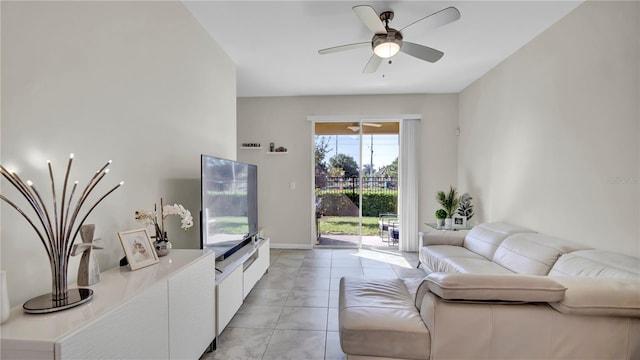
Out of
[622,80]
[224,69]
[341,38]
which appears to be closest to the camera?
[622,80]

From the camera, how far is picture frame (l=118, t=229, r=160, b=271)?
4.91 ft

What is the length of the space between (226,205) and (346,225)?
294cm

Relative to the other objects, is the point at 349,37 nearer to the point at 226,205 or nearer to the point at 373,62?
the point at 373,62

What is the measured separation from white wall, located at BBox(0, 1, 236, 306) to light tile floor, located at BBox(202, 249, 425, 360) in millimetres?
848

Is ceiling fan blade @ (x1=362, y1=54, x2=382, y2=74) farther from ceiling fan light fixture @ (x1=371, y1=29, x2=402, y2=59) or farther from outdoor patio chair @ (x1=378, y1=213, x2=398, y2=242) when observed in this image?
outdoor patio chair @ (x1=378, y1=213, x2=398, y2=242)

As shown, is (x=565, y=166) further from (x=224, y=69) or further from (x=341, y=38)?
(x=224, y=69)

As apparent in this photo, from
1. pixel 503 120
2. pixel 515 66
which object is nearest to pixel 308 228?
pixel 503 120

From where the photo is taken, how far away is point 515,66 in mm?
3172

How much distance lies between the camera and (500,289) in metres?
1.33

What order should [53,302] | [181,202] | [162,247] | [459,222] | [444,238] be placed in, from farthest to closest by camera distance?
1. [459,222]
2. [444,238]
3. [181,202]
4. [162,247]
5. [53,302]

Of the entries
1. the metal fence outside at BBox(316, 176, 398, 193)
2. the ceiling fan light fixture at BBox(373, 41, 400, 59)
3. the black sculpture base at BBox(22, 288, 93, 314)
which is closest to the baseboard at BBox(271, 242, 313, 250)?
the metal fence outside at BBox(316, 176, 398, 193)

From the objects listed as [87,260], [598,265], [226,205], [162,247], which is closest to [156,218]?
[162,247]

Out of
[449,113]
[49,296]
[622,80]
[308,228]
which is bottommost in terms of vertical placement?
[308,228]

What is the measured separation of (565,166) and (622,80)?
76 cm
